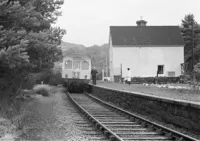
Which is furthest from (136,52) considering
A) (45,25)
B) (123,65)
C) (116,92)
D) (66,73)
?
(45,25)

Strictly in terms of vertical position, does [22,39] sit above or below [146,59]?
below

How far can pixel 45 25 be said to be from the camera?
39.6ft

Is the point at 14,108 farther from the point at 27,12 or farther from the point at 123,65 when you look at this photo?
the point at 123,65

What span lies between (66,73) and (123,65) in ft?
48.3

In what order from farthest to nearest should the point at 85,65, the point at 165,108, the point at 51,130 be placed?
the point at 85,65, the point at 165,108, the point at 51,130

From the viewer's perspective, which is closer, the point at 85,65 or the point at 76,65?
the point at 76,65

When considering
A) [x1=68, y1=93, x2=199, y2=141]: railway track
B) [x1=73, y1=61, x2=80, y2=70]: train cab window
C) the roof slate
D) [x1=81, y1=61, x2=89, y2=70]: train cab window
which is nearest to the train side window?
[x1=81, y1=61, x2=89, y2=70]: train cab window

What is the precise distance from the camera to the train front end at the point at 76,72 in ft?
78.4

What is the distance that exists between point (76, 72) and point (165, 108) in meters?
16.1

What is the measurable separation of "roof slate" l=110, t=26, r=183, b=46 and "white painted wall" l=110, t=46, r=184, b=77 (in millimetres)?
812

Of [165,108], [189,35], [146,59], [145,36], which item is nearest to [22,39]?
[165,108]

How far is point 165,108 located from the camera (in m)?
9.26

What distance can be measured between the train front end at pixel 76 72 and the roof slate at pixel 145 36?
13989 millimetres

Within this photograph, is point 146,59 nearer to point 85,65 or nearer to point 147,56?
point 147,56
